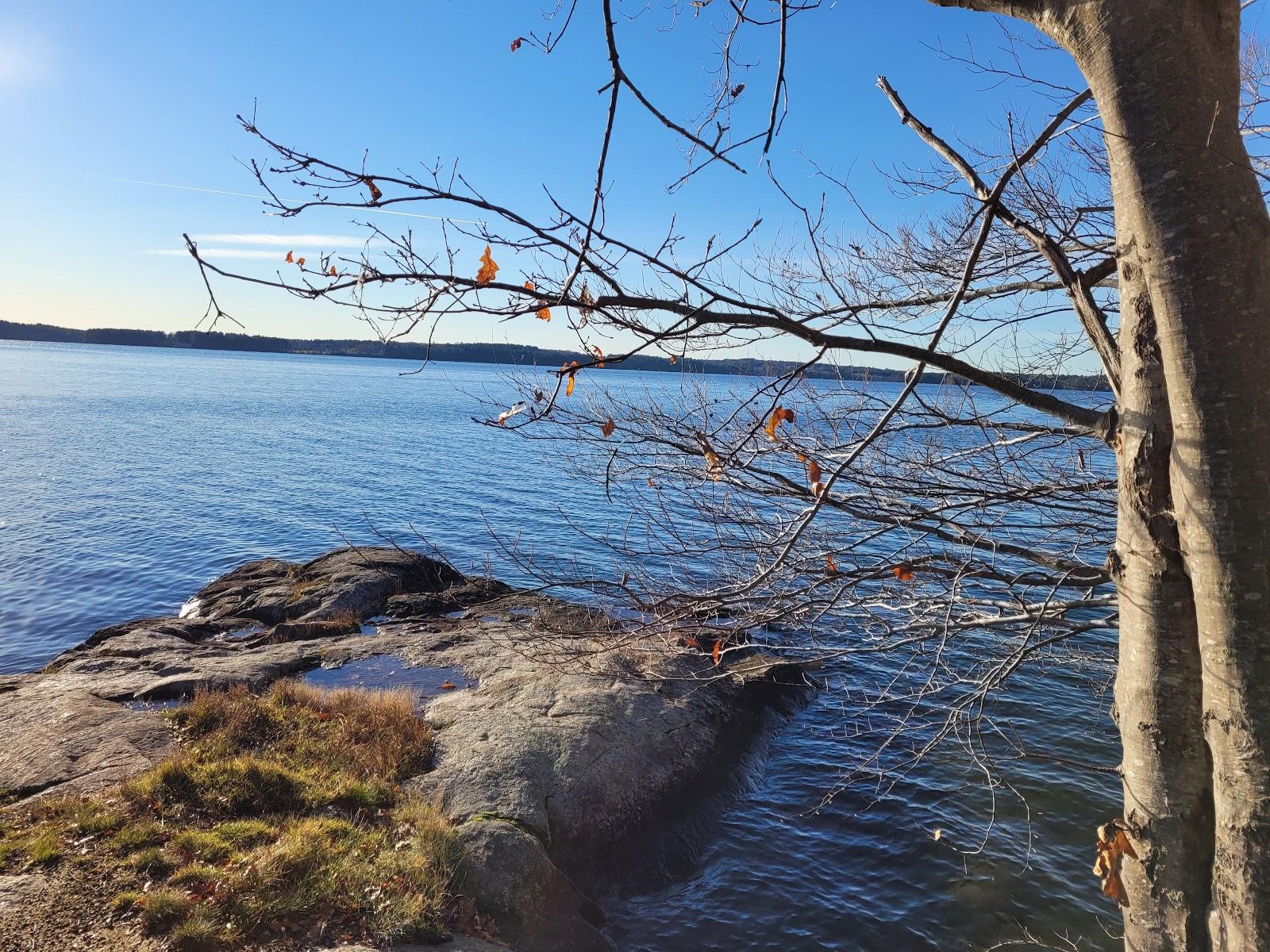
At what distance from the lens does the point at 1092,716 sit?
11828mm

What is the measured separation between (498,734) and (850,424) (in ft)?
18.6

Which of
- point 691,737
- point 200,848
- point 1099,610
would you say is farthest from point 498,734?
point 1099,610

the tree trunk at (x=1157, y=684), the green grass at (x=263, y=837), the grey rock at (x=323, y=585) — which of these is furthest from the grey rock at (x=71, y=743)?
the tree trunk at (x=1157, y=684)

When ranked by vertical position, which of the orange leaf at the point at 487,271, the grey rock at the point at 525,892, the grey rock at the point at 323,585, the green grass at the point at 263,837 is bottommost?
the grey rock at the point at 323,585

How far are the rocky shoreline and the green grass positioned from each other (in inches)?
15.9

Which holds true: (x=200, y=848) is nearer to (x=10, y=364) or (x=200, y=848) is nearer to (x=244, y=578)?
(x=244, y=578)

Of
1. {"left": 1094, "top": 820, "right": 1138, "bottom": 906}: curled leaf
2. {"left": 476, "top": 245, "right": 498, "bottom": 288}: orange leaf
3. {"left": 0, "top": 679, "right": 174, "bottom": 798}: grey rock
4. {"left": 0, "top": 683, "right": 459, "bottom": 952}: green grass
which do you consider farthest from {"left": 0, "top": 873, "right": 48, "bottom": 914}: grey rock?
{"left": 1094, "top": 820, "right": 1138, "bottom": 906}: curled leaf

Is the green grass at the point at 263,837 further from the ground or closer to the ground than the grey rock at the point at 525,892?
Answer: further from the ground

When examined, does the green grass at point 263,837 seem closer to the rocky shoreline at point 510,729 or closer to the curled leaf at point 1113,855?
the rocky shoreline at point 510,729

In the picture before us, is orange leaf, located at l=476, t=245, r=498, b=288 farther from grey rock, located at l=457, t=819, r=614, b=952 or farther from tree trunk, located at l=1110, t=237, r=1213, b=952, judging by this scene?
grey rock, located at l=457, t=819, r=614, b=952

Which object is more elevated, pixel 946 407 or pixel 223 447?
pixel 946 407

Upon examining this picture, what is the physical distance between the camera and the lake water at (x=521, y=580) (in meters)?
7.80

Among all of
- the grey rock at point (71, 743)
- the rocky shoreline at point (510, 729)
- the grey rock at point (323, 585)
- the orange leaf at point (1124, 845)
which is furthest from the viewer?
the grey rock at point (323, 585)

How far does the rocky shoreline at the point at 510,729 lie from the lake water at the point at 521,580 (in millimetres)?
699
